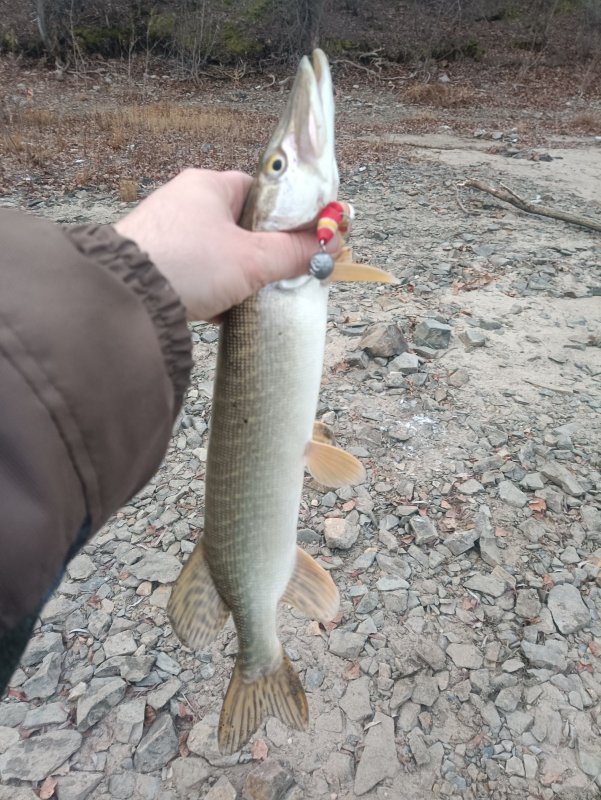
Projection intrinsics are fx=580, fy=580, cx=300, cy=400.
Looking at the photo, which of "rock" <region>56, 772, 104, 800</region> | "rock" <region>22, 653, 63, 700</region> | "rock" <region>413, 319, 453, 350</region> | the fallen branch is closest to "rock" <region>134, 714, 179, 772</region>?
"rock" <region>56, 772, 104, 800</region>

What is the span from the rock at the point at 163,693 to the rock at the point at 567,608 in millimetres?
1704

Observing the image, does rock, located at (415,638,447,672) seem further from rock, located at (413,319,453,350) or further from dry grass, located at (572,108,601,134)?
dry grass, located at (572,108,601,134)

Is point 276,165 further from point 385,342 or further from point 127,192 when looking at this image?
point 127,192

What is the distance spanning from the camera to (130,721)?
7.51 ft

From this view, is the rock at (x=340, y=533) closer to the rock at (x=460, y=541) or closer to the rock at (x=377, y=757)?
the rock at (x=460, y=541)

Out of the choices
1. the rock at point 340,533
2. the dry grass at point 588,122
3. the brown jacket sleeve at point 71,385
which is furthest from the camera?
the dry grass at point 588,122

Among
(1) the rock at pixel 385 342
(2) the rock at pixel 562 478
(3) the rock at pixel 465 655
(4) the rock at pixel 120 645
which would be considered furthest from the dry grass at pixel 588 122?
(4) the rock at pixel 120 645

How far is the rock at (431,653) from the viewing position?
8.16 ft

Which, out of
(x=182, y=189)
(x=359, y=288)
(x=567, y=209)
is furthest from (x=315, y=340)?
(x=567, y=209)

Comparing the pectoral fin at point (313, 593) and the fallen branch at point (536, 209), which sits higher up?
the pectoral fin at point (313, 593)

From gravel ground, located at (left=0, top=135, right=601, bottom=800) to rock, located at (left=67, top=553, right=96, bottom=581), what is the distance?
0.01m

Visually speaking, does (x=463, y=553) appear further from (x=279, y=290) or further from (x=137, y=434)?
(x=137, y=434)

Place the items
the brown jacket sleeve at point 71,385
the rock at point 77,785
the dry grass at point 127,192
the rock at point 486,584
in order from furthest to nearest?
the dry grass at point 127,192 < the rock at point 486,584 < the rock at point 77,785 < the brown jacket sleeve at point 71,385

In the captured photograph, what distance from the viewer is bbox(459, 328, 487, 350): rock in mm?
4609
